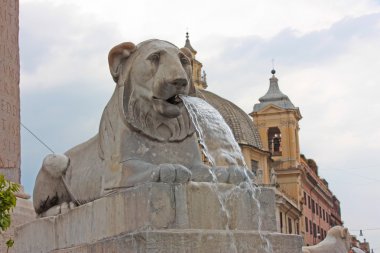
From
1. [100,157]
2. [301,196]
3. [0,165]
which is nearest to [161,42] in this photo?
[100,157]

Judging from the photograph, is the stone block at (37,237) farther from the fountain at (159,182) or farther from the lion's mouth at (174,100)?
the lion's mouth at (174,100)

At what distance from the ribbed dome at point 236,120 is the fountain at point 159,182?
54127 mm

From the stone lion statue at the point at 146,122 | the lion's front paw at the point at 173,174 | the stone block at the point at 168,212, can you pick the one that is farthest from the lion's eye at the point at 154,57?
the stone block at the point at 168,212

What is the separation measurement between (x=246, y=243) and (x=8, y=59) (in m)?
9.64

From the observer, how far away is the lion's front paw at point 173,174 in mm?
6699

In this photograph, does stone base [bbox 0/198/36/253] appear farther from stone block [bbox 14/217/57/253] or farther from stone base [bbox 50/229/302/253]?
stone base [bbox 50/229/302/253]

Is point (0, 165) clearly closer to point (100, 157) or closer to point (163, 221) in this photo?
point (100, 157)

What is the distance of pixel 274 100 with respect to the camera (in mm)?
81750

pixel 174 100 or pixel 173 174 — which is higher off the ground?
pixel 174 100

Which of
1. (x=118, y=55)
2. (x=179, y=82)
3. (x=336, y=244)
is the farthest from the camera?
(x=336, y=244)

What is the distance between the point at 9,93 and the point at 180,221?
9.31 metres

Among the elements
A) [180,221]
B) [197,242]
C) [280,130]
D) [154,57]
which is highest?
[280,130]

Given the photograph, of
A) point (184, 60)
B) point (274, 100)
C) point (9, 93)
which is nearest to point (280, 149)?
point (274, 100)

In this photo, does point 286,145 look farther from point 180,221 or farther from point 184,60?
point 180,221
